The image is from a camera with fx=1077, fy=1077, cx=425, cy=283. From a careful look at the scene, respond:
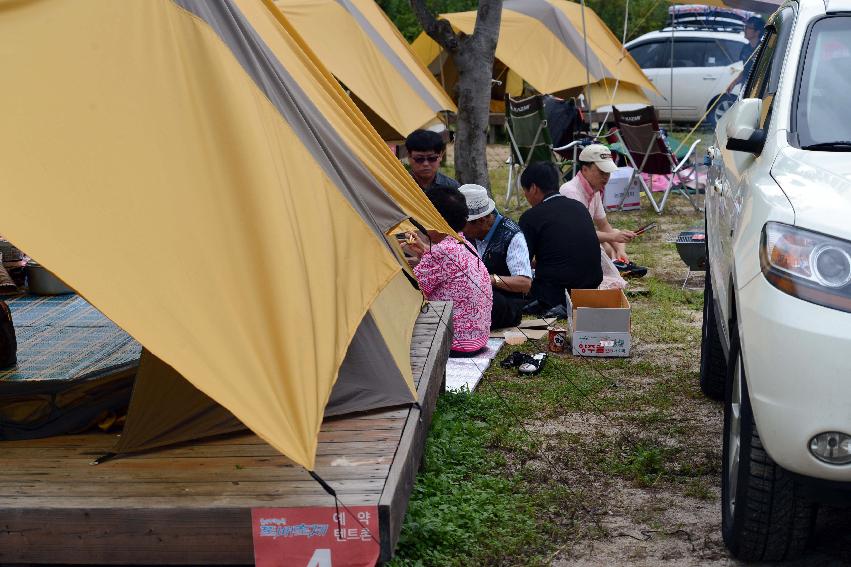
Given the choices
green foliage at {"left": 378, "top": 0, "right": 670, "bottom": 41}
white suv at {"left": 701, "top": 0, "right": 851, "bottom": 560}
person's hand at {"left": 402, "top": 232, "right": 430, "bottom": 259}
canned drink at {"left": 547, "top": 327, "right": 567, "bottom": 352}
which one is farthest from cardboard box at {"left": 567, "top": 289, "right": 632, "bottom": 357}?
green foliage at {"left": 378, "top": 0, "right": 670, "bottom": 41}

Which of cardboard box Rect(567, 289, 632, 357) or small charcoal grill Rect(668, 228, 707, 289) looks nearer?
cardboard box Rect(567, 289, 632, 357)

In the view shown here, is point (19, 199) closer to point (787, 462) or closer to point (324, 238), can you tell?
point (324, 238)

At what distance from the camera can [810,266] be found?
295 cm

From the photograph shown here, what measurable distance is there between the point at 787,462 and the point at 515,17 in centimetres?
1157

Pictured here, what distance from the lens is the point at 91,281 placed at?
2877 millimetres

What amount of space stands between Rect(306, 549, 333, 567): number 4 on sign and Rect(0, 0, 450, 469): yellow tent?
32 cm

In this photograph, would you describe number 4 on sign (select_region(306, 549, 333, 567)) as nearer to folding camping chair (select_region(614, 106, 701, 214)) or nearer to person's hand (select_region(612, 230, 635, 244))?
person's hand (select_region(612, 230, 635, 244))

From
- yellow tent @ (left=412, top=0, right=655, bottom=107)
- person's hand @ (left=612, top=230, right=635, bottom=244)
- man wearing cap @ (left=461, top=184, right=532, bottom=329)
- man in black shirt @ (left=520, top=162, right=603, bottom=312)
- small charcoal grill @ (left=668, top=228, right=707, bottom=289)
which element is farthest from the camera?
yellow tent @ (left=412, top=0, right=655, bottom=107)

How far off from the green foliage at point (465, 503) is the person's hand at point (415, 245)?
1177mm

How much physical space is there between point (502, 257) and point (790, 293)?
Answer: 3.94 m

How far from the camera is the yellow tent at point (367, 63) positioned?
8.67 meters

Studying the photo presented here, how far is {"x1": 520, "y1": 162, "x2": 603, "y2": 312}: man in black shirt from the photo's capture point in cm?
703

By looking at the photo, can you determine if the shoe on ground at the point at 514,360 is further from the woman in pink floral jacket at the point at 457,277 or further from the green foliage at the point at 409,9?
the green foliage at the point at 409,9

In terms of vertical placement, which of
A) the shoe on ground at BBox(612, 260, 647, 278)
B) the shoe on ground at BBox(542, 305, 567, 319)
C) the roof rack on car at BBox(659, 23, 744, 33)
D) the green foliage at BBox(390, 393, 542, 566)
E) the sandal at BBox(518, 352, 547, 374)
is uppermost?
the green foliage at BBox(390, 393, 542, 566)
